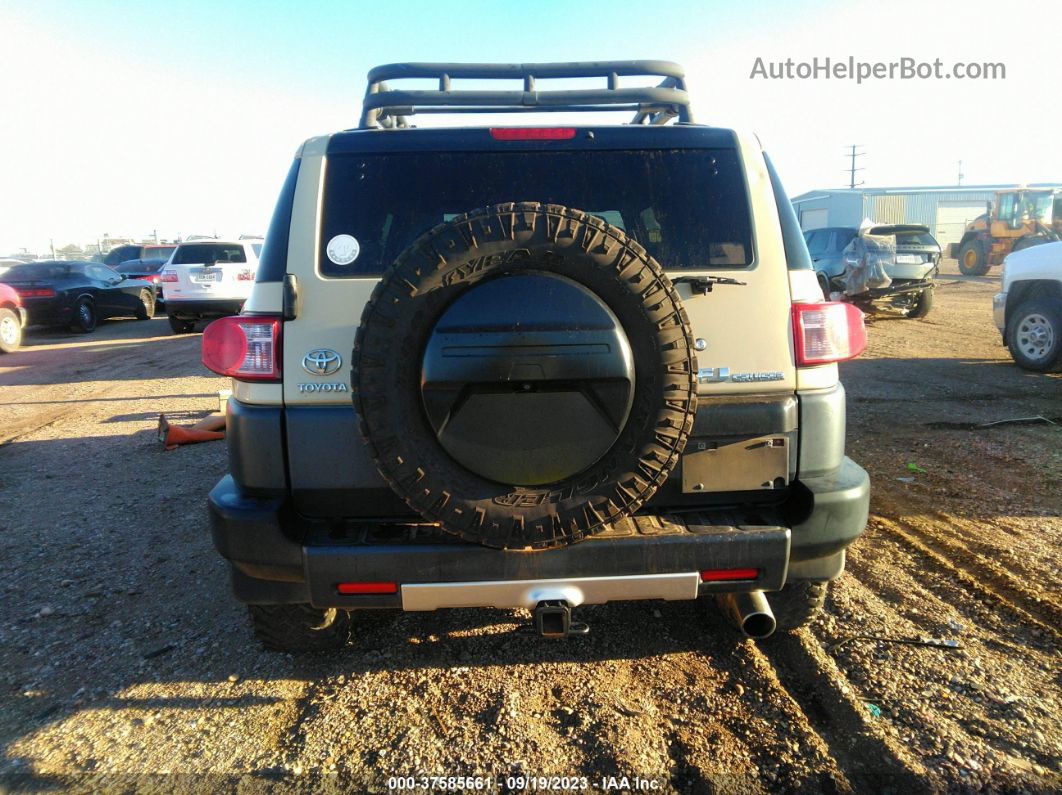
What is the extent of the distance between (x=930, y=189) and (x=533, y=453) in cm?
5836

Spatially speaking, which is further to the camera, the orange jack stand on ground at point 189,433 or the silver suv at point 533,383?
the orange jack stand on ground at point 189,433

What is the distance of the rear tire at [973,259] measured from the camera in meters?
26.6

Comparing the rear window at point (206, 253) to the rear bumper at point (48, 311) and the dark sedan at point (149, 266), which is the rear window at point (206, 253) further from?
the dark sedan at point (149, 266)

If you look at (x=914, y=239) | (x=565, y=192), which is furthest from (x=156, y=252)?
(x=565, y=192)

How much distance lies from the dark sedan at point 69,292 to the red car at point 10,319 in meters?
1.58

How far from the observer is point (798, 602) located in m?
2.89

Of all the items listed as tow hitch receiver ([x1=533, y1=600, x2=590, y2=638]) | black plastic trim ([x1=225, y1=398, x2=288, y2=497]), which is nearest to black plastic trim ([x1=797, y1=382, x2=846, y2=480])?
tow hitch receiver ([x1=533, y1=600, x2=590, y2=638])

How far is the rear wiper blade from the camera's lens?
245cm

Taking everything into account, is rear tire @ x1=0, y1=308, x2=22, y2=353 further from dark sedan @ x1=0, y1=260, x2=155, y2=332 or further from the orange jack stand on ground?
the orange jack stand on ground

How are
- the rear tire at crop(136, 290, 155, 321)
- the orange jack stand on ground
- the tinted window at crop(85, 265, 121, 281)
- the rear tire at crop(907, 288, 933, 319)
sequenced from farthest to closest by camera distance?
the rear tire at crop(136, 290, 155, 321) < the tinted window at crop(85, 265, 121, 281) < the rear tire at crop(907, 288, 933, 319) < the orange jack stand on ground

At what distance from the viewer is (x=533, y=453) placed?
7.19ft

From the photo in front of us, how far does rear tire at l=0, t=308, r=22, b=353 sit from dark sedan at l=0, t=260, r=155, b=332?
5.53ft

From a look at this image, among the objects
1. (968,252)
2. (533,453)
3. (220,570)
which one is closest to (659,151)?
(533,453)

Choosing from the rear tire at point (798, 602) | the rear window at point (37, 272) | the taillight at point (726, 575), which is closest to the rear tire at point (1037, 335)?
the rear tire at point (798, 602)
